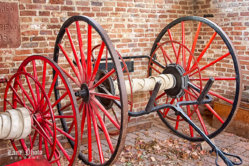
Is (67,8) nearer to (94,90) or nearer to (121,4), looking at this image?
(121,4)

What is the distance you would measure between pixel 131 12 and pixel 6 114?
2.51m

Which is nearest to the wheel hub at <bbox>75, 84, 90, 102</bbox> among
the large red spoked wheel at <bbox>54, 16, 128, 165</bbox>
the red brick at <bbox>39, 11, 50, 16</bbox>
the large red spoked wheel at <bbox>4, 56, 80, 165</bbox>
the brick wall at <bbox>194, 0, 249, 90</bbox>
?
the large red spoked wheel at <bbox>54, 16, 128, 165</bbox>

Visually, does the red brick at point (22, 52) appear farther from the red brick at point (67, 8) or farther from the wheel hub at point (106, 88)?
the wheel hub at point (106, 88)

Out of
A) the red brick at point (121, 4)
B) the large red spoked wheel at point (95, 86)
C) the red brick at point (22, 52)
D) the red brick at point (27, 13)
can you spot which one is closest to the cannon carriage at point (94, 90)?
the large red spoked wheel at point (95, 86)

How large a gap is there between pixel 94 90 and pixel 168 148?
4.62ft

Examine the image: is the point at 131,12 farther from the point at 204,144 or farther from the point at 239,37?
the point at 204,144

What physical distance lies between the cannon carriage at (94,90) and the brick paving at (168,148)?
8.8 inches

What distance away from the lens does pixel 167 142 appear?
13.3 feet

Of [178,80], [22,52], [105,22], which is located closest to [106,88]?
[178,80]

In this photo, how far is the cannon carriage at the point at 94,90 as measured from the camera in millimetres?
2762

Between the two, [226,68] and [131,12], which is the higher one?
[131,12]

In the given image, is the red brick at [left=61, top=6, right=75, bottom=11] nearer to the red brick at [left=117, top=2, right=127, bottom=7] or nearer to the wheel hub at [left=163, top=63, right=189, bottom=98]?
the red brick at [left=117, top=2, right=127, bottom=7]

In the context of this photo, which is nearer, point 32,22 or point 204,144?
point 32,22

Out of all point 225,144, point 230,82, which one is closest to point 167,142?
point 225,144
